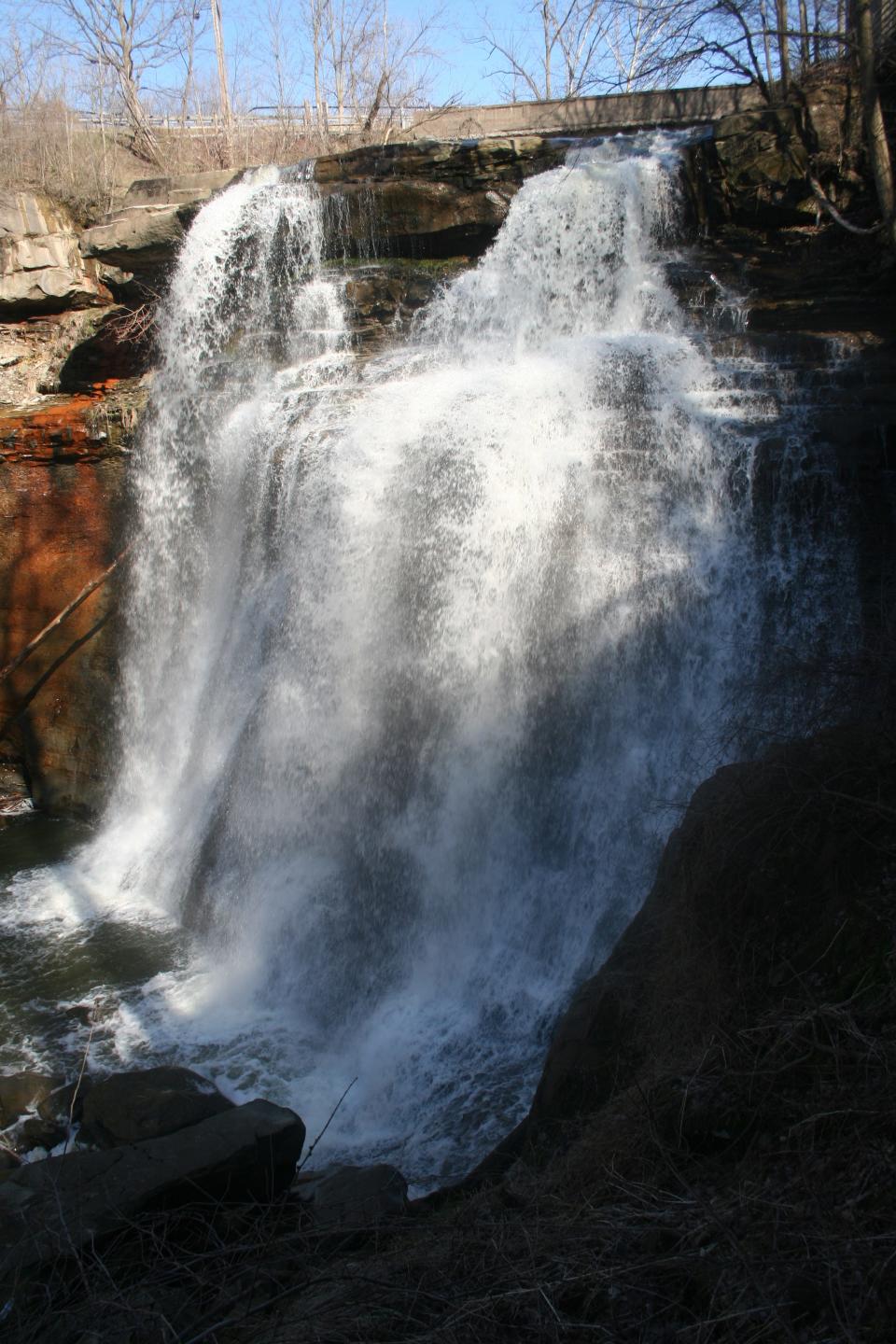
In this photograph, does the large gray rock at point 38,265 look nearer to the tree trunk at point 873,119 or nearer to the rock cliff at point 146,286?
the rock cliff at point 146,286

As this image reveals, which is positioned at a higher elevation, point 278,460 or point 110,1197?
point 278,460

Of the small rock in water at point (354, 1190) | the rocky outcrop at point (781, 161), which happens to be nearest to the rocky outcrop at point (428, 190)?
the rocky outcrop at point (781, 161)

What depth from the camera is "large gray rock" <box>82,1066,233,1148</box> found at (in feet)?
18.2

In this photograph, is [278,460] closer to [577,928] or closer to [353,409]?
[353,409]

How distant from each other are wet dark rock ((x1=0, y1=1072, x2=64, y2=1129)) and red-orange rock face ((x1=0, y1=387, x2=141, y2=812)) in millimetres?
4963

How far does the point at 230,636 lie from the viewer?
9.73 m

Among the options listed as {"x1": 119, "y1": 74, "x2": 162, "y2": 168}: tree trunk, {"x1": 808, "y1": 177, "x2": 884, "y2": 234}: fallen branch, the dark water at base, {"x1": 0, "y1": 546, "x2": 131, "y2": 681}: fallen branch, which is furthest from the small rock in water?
{"x1": 119, "y1": 74, "x2": 162, "y2": 168}: tree trunk

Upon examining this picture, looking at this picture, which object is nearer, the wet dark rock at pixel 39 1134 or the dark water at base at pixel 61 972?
the wet dark rock at pixel 39 1134

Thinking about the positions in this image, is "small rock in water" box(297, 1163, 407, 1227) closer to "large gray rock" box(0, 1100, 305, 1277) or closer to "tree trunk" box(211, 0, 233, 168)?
"large gray rock" box(0, 1100, 305, 1277)

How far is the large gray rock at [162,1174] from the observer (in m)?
4.16

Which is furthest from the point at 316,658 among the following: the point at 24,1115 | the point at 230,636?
the point at 24,1115

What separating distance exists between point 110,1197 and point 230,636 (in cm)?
611

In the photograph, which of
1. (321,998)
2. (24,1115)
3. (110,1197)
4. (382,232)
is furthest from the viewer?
(382,232)

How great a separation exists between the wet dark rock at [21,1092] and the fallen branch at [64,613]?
5796 millimetres
